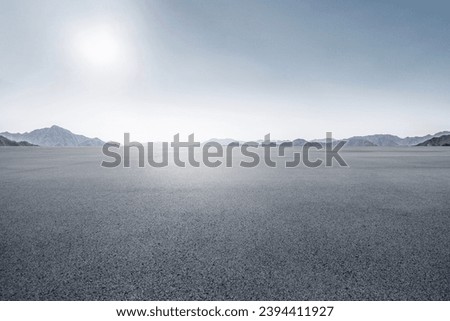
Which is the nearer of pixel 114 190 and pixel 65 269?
pixel 65 269

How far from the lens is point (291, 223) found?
4.91m

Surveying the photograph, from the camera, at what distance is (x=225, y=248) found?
12.2 ft

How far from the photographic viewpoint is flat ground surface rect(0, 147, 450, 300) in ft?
8.66

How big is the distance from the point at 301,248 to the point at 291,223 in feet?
4.05

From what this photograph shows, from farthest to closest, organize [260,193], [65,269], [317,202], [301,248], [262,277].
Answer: [260,193], [317,202], [301,248], [65,269], [262,277]

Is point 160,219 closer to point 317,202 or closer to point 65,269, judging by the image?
point 65,269

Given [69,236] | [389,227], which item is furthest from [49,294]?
[389,227]

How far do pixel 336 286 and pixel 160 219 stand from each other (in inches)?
142

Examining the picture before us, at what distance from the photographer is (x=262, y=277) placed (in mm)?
2852

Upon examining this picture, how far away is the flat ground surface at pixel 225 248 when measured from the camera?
264 cm

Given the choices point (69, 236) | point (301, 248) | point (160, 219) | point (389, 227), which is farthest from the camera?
point (160, 219)

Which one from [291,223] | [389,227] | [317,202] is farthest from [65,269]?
[317,202]
